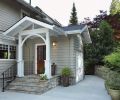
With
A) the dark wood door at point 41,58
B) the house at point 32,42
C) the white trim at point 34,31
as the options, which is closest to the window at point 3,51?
the house at point 32,42

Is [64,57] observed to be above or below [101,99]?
above

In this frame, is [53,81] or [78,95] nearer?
[78,95]

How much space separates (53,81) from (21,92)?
209 centimetres

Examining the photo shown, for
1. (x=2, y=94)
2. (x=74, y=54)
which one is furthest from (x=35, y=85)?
(x=74, y=54)

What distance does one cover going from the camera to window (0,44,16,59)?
12.2 metres

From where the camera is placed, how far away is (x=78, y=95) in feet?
31.9

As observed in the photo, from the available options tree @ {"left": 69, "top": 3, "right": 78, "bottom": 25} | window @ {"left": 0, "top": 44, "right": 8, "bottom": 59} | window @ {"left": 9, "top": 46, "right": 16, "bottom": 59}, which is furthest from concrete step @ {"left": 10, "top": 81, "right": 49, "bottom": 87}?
tree @ {"left": 69, "top": 3, "right": 78, "bottom": 25}

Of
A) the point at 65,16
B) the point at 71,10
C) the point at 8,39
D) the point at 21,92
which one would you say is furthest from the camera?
the point at 65,16

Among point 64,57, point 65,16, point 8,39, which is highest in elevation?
point 65,16

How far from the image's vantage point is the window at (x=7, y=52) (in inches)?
480

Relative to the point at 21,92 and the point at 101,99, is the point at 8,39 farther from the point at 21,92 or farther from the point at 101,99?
the point at 101,99

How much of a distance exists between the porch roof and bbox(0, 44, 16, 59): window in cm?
89

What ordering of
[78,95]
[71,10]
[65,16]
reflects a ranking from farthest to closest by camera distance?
[65,16] < [71,10] < [78,95]

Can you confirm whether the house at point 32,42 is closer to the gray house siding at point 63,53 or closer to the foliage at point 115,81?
the gray house siding at point 63,53
